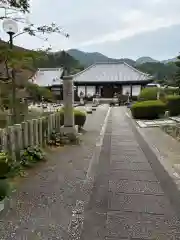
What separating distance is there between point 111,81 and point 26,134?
33.5 meters

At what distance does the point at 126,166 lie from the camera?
5.69 m

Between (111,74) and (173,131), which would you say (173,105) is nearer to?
(173,131)

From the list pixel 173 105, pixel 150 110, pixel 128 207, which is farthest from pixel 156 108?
pixel 128 207

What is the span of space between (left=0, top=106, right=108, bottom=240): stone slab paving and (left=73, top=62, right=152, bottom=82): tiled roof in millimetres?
33359

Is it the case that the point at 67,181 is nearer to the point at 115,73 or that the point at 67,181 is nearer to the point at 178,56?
the point at 178,56

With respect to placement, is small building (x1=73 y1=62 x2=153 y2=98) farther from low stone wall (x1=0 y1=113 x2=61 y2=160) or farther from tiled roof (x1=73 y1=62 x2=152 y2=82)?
low stone wall (x1=0 y1=113 x2=61 y2=160)

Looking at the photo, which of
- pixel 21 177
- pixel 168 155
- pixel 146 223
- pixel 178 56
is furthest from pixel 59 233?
pixel 178 56

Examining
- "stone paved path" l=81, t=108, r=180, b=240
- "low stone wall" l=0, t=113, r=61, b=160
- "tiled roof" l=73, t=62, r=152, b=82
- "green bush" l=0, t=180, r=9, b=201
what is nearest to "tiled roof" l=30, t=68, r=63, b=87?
"tiled roof" l=73, t=62, r=152, b=82

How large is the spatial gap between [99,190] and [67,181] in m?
0.68

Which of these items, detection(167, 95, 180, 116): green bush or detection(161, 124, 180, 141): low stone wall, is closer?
detection(161, 124, 180, 141): low stone wall

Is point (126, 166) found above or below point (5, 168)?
below

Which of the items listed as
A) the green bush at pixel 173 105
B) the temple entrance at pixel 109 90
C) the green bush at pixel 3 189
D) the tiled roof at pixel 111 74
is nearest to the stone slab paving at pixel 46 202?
the green bush at pixel 3 189

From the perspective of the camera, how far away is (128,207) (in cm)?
361

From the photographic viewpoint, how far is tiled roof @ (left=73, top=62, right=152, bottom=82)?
38875mm
